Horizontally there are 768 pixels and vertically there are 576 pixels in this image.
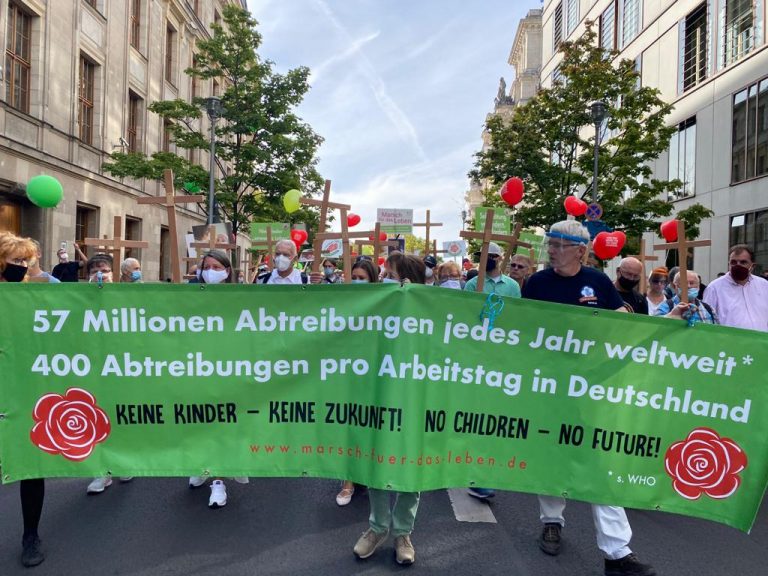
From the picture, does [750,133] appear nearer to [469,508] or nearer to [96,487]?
[469,508]

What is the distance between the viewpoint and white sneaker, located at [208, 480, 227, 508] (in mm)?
4527

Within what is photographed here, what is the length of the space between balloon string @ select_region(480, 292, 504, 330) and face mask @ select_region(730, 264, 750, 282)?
3373 millimetres

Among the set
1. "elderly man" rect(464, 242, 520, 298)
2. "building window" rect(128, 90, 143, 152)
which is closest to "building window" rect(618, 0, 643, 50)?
"building window" rect(128, 90, 143, 152)

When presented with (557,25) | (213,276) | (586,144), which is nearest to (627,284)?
(213,276)

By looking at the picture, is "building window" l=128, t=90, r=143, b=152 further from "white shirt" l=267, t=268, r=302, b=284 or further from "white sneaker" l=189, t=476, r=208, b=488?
"white sneaker" l=189, t=476, r=208, b=488

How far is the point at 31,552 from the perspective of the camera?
3.61m

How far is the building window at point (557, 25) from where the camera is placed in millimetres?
38844

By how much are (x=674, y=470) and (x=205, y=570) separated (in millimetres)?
2561

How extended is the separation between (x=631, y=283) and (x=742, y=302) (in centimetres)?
93

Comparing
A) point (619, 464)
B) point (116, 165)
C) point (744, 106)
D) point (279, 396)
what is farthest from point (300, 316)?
point (744, 106)

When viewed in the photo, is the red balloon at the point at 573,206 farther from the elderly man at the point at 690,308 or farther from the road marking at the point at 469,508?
the road marking at the point at 469,508

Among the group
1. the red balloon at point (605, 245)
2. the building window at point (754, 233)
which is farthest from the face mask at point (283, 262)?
the building window at point (754, 233)

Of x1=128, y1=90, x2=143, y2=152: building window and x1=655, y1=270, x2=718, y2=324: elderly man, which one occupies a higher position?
x1=128, y1=90, x2=143, y2=152: building window

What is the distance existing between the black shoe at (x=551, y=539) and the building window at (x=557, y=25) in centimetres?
3900
